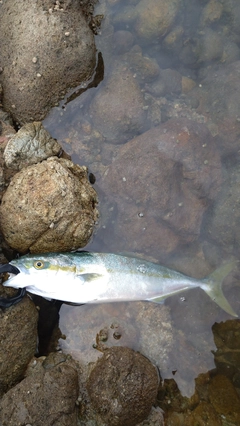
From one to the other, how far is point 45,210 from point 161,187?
164 centimetres

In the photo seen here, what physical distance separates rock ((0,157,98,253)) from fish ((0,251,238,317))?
203mm

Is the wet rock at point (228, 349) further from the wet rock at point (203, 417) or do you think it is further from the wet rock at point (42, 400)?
the wet rock at point (42, 400)

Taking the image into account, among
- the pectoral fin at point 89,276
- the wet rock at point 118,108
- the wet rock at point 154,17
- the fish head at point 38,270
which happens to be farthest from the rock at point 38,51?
the pectoral fin at point 89,276

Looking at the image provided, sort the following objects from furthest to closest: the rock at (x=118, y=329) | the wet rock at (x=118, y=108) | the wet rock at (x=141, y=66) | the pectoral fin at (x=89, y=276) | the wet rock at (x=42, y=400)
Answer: the wet rock at (x=141, y=66), the wet rock at (x=118, y=108), the rock at (x=118, y=329), the pectoral fin at (x=89, y=276), the wet rock at (x=42, y=400)

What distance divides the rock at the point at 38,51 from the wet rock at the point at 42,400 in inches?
120

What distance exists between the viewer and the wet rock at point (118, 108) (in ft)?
15.1

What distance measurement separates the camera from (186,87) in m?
4.96

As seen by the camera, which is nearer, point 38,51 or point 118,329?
point 38,51

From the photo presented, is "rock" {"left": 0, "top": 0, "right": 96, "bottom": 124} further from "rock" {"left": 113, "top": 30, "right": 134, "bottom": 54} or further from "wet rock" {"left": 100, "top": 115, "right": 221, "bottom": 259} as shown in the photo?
"wet rock" {"left": 100, "top": 115, "right": 221, "bottom": 259}

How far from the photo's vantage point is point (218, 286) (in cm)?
416

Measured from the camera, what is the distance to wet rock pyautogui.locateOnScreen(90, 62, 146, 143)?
4617 millimetres

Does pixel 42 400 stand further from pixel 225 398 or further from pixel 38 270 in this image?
pixel 225 398

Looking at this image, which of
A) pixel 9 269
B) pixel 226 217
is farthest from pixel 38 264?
pixel 226 217

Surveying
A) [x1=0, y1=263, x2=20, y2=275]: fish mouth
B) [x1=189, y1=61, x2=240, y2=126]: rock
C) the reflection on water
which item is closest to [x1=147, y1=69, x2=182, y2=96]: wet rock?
the reflection on water
